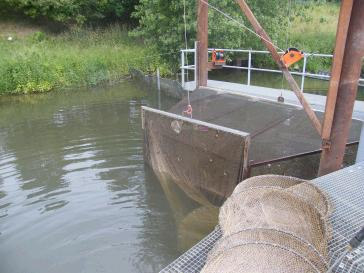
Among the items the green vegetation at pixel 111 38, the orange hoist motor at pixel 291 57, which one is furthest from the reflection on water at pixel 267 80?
the orange hoist motor at pixel 291 57

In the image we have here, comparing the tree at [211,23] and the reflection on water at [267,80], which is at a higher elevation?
the tree at [211,23]

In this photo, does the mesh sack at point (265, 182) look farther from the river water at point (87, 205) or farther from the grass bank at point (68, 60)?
the grass bank at point (68, 60)

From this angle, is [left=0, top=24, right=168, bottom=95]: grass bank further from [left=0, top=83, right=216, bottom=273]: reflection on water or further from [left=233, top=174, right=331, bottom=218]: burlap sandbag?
[left=233, top=174, right=331, bottom=218]: burlap sandbag

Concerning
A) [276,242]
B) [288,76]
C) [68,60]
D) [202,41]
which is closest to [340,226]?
[276,242]

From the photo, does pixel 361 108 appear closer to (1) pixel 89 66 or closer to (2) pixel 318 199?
(2) pixel 318 199

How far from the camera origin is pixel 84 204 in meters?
6.12

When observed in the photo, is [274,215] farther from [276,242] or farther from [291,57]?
[291,57]

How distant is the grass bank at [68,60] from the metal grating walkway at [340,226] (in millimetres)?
12446

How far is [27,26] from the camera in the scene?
72.6ft

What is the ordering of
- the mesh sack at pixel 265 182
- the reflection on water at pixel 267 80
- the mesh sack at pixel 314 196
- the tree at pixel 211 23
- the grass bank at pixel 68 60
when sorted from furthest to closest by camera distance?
the reflection on water at pixel 267 80 → the grass bank at pixel 68 60 → the tree at pixel 211 23 → the mesh sack at pixel 265 182 → the mesh sack at pixel 314 196

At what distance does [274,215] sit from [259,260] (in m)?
0.66

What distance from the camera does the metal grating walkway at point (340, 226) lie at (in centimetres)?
277

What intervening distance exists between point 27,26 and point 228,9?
14552 millimetres

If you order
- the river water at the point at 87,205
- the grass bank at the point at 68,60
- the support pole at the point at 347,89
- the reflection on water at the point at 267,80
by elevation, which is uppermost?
the support pole at the point at 347,89
